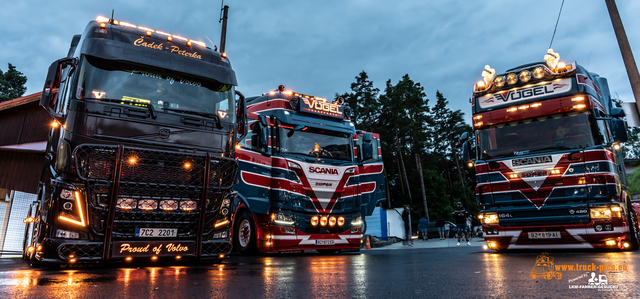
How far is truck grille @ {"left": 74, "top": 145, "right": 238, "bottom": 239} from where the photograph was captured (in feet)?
17.2

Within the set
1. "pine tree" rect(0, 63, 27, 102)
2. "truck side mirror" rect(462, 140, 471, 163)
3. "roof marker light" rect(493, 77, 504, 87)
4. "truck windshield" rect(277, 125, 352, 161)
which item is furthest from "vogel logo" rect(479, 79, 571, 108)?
"pine tree" rect(0, 63, 27, 102)

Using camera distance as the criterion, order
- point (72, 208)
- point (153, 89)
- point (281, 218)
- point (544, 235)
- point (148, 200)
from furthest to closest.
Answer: point (281, 218) → point (544, 235) → point (153, 89) → point (148, 200) → point (72, 208)

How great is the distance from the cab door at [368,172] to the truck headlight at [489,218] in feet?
10.4

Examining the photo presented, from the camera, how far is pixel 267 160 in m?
9.69

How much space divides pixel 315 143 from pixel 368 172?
1.87 metres

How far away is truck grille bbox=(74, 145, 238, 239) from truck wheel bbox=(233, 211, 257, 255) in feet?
12.8

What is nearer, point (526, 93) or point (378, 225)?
point (526, 93)

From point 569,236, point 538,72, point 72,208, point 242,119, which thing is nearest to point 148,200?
point 72,208

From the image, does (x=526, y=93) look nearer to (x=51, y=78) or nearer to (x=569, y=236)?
(x=569, y=236)

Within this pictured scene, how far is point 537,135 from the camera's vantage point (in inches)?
334

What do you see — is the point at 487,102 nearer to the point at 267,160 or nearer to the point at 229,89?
the point at 267,160

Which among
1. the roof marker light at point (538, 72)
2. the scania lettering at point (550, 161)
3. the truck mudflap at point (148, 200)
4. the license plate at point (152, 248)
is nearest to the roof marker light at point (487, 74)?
the scania lettering at point (550, 161)

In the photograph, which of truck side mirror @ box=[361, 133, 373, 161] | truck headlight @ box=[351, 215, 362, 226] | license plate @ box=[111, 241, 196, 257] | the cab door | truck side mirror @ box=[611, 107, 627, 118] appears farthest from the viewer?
truck side mirror @ box=[361, 133, 373, 161]

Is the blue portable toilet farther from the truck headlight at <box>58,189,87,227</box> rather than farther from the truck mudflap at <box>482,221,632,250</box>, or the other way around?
the truck headlight at <box>58,189,87,227</box>
